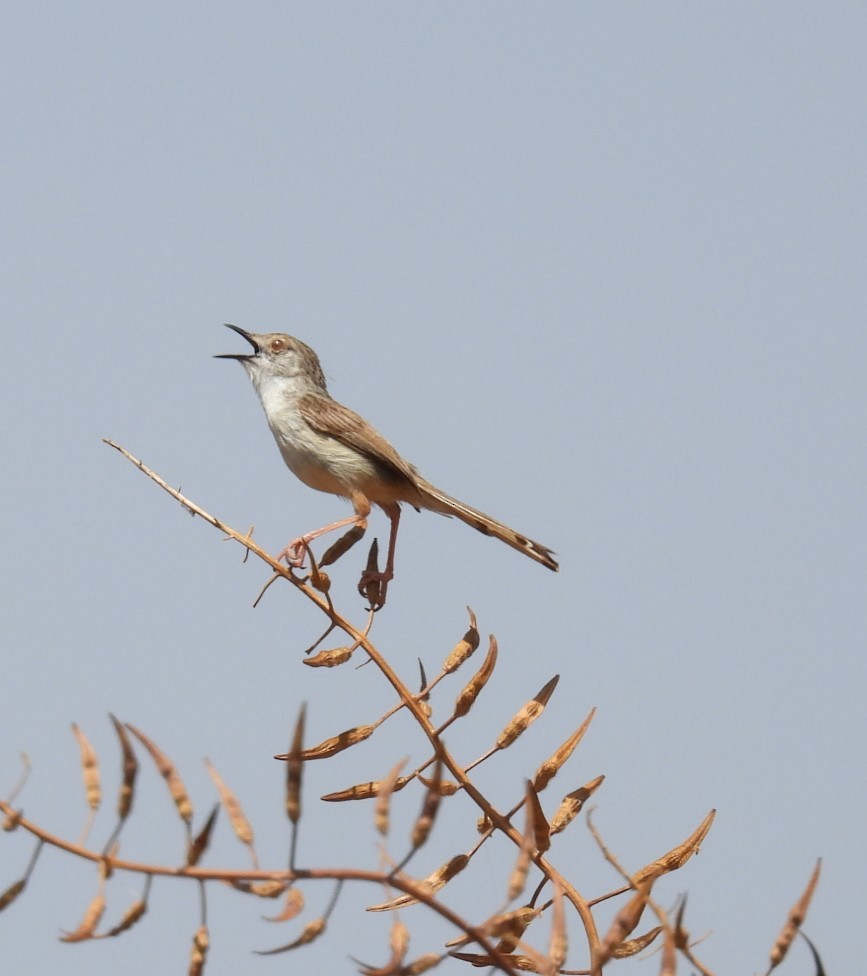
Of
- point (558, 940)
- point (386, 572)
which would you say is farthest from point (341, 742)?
point (386, 572)

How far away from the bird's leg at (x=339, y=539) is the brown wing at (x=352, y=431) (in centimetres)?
23

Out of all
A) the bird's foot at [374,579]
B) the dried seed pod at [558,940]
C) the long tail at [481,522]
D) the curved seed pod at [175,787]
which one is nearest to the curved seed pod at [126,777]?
the curved seed pod at [175,787]

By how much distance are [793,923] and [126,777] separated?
0.98 metres

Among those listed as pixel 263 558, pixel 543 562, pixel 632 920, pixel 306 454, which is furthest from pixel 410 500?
pixel 632 920

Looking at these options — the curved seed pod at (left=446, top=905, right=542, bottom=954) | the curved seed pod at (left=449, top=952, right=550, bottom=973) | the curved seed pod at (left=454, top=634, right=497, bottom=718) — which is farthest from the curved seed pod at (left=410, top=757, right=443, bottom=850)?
the curved seed pod at (left=454, top=634, right=497, bottom=718)

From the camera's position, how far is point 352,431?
26.4ft

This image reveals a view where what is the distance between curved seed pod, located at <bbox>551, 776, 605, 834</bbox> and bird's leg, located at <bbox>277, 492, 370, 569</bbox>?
1.18 meters

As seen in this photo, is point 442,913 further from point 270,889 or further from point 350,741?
point 350,741

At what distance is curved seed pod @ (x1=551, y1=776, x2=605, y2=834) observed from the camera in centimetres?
349

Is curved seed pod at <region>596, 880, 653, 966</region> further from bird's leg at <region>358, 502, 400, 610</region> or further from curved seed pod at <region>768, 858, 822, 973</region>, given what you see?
bird's leg at <region>358, 502, 400, 610</region>

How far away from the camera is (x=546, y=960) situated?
7.71 feet

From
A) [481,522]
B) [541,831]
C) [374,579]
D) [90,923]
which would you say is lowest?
[90,923]

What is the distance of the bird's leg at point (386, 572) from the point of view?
4.58 m

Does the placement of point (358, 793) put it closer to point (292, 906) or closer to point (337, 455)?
point (292, 906)
